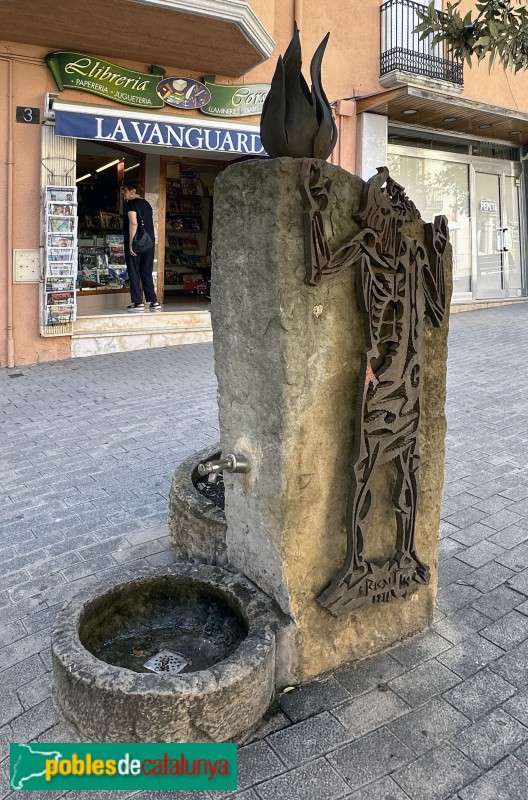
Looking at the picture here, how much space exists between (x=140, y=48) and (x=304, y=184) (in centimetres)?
830

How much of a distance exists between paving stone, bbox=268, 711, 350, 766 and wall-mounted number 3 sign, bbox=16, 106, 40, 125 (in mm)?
8851

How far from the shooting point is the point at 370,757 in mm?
2195

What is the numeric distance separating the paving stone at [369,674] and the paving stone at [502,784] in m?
0.54

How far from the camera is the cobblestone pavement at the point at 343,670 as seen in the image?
7.10 ft

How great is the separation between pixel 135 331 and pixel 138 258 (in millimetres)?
1520

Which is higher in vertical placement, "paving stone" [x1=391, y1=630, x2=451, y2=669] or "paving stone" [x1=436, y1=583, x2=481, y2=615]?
"paving stone" [x1=436, y1=583, x2=481, y2=615]

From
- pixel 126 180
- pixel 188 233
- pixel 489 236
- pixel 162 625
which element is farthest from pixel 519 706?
pixel 489 236

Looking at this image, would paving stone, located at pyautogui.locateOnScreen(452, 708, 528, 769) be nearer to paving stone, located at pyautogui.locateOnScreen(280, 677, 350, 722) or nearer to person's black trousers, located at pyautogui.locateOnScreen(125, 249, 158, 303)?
paving stone, located at pyautogui.locateOnScreen(280, 677, 350, 722)

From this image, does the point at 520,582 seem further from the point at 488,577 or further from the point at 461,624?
the point at 461,624

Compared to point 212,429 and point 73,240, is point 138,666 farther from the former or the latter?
point 73,240

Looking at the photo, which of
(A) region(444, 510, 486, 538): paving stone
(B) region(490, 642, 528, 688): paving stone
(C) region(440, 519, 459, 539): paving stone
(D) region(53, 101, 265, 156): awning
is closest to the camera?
(B) region(490, 642, 528, 688): paving stone

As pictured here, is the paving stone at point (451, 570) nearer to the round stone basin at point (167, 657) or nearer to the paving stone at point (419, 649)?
the paving stone at point (419, 649)

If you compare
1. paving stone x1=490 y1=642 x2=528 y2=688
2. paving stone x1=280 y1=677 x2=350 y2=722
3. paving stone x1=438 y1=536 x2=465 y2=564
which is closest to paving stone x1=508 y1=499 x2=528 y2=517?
paving stone x1=438 y1=536 x2=465 y2=564

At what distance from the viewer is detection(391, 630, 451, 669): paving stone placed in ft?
9.01
